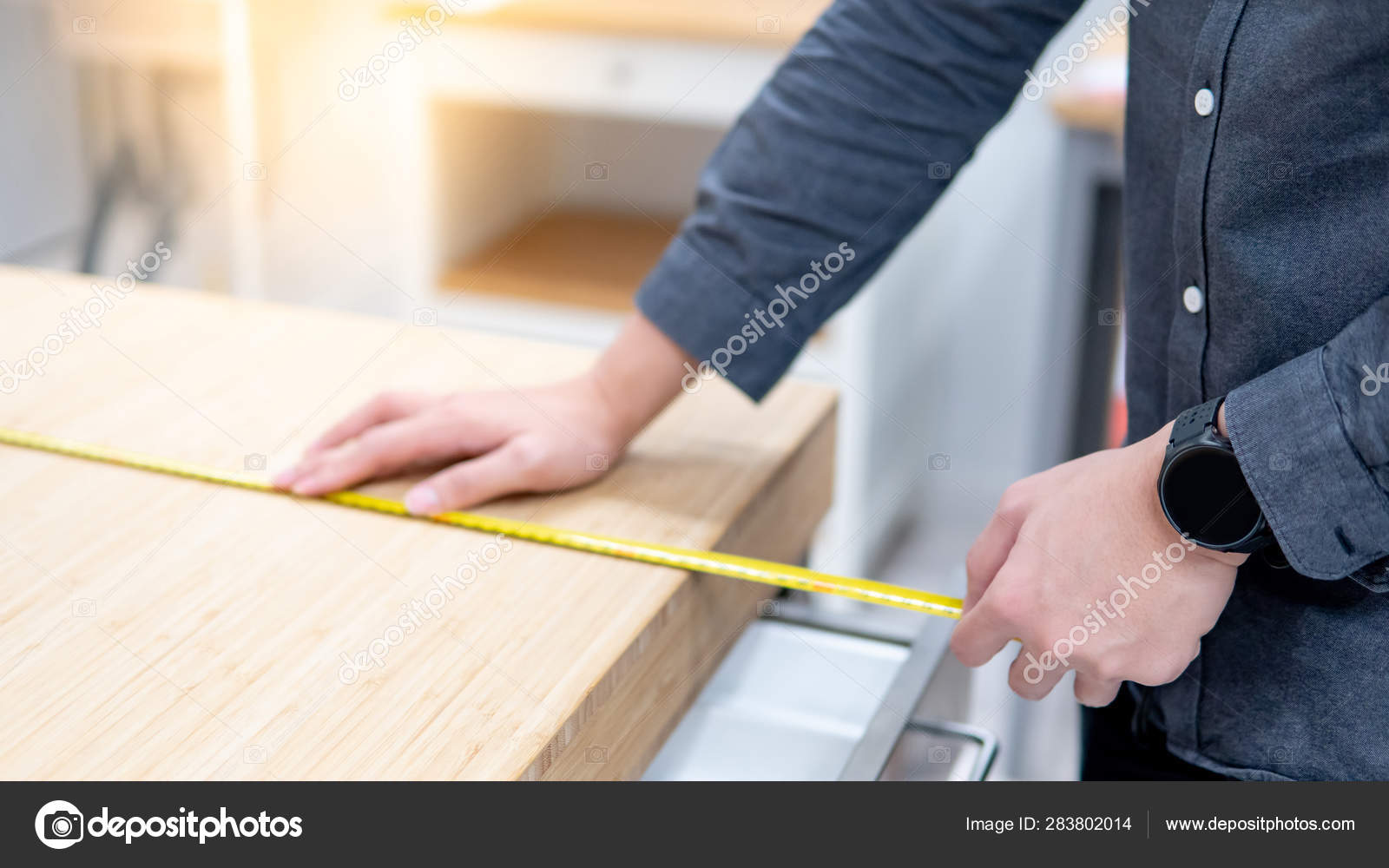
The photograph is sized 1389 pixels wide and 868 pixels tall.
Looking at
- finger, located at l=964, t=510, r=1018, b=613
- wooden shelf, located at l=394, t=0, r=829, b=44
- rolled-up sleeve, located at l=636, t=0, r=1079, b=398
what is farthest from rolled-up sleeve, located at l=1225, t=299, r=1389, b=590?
wooden shelf, located at l=394, t=0, r=829, b=44

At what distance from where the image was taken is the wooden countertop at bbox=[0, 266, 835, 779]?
507 millimetres

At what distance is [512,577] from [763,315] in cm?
24

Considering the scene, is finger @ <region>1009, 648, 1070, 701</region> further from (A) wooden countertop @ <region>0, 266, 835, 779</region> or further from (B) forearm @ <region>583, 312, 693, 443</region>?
(B) forearm @ <region>583, 312, 693, 443</region>

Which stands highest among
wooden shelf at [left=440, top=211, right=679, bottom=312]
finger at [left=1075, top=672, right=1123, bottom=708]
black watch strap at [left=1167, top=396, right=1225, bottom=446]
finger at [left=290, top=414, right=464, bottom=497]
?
black watch strap at [left=1167, top=396, right=1225, bottom=446]

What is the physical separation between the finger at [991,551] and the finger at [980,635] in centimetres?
2

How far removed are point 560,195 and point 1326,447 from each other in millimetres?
1929

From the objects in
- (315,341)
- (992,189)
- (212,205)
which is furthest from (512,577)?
(212,205)

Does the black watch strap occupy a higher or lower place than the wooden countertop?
higher

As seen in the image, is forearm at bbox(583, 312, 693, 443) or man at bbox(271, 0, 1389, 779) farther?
forearm at bbox(583, 312, 693, 443)

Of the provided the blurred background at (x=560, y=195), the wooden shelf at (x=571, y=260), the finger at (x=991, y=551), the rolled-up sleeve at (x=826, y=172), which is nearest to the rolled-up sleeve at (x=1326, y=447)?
the finger at (x=991, y=551)
